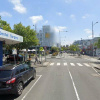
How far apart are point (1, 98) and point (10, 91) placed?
87 cm

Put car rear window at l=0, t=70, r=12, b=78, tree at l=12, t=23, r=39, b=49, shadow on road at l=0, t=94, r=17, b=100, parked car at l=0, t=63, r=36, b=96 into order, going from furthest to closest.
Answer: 1. tree at l=12, t=23, r=39, b=49
2. car rear window at l=0, t=70, r=12, b=78
3. shadow on road at l=0, t=94, r=17, b=100
4. parked car at l=0, t=63, r=36, b=96

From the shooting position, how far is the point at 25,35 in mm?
28891

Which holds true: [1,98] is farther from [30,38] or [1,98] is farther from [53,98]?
[30,38]

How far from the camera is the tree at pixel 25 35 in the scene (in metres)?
28.2

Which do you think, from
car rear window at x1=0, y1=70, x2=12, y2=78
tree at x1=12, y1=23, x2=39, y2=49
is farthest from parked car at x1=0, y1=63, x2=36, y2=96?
tree at x1=12, y1=23, x2=39, y2=49

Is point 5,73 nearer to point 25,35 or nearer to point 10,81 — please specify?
point 10,81

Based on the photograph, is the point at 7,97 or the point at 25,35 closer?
the point at 7,97

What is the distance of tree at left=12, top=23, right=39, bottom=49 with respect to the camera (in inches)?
1112

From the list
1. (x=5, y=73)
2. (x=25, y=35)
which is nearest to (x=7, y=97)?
(x=5, y=73)

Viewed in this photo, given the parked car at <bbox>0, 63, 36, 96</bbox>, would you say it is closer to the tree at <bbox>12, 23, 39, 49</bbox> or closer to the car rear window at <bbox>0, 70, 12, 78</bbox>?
the car rear window at <bbox>0, 70, 12, 78</bbox>

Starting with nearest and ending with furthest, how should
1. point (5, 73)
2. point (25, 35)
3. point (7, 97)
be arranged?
1. point (7, 97)
2. point (5, 73)
3. point (25, 35)

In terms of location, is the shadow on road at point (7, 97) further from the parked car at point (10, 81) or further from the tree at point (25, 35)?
→ the tree at point (25, 35)

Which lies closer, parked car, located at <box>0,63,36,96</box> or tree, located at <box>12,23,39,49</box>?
parked car, located at <box>0,63,36,96</box>

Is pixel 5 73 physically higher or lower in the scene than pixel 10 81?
higher
